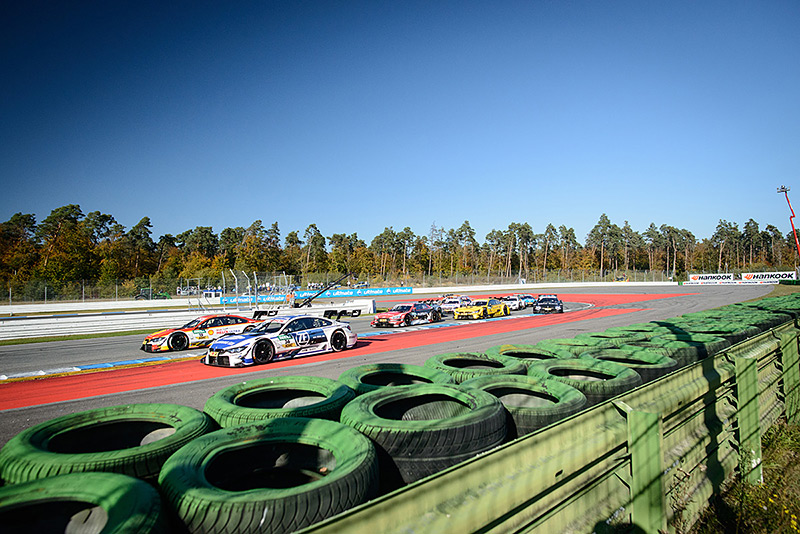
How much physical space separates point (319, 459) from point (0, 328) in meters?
24.0

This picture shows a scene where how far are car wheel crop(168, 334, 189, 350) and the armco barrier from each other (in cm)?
1528

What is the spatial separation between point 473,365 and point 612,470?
3.45 metres

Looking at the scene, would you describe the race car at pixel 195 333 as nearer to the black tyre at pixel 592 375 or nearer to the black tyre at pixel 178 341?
the black tyre at pixel 178 341

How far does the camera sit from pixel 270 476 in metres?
2.81

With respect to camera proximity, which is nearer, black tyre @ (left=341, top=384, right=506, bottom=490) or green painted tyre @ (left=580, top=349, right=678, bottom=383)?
black tyre @ (left=341, top=384, right=506, bottom=490)

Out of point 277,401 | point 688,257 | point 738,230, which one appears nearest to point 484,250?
point 688,257

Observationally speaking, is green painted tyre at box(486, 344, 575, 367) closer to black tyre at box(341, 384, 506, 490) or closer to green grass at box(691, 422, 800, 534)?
green grass at box(691, 422, 800, 534)

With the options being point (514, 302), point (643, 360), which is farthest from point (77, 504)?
point (514, 302)

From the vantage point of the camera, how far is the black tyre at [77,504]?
6.24ft

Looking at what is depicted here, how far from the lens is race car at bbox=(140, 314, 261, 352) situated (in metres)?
14.1

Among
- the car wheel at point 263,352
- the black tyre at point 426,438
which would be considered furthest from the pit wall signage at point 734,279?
the black tyre at point 426,438

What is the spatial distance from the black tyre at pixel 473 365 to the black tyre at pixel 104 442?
268 cm

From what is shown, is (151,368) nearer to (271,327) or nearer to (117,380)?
(117,380)

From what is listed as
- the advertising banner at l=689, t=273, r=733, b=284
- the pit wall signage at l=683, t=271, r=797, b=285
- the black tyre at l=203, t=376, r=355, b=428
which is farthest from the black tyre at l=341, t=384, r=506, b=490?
the advertising banner at l=689, t=273, r=733, b=284
